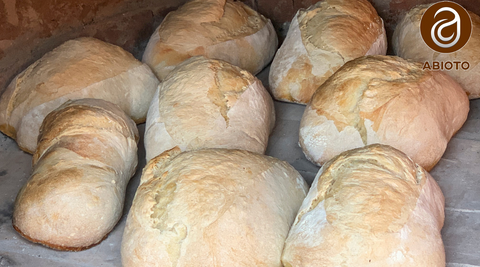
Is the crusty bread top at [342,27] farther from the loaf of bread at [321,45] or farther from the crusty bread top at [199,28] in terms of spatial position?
the crusty bread top at [199,28]

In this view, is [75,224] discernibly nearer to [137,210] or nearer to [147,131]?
[137,210]

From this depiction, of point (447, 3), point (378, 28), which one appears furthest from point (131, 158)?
point (447, 3)

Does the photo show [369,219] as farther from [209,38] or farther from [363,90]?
[209,38]

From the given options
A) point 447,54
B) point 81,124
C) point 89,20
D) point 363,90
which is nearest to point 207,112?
point 81,124

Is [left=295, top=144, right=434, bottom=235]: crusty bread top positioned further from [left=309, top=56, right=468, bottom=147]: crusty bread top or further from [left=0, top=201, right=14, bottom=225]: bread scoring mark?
[left=0, top=201, right=14, bottom=225]: bread scoring mark

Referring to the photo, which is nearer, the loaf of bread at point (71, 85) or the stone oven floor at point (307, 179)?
the stone oven floor at point (307, 179)

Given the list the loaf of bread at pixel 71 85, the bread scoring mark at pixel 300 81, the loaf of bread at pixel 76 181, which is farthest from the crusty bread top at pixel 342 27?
the loaf of bread at pixel 76 181

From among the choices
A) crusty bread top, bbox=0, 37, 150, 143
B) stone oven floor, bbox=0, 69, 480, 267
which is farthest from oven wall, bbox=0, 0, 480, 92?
stone oven floor, bbox=0, 69, 480, 267
